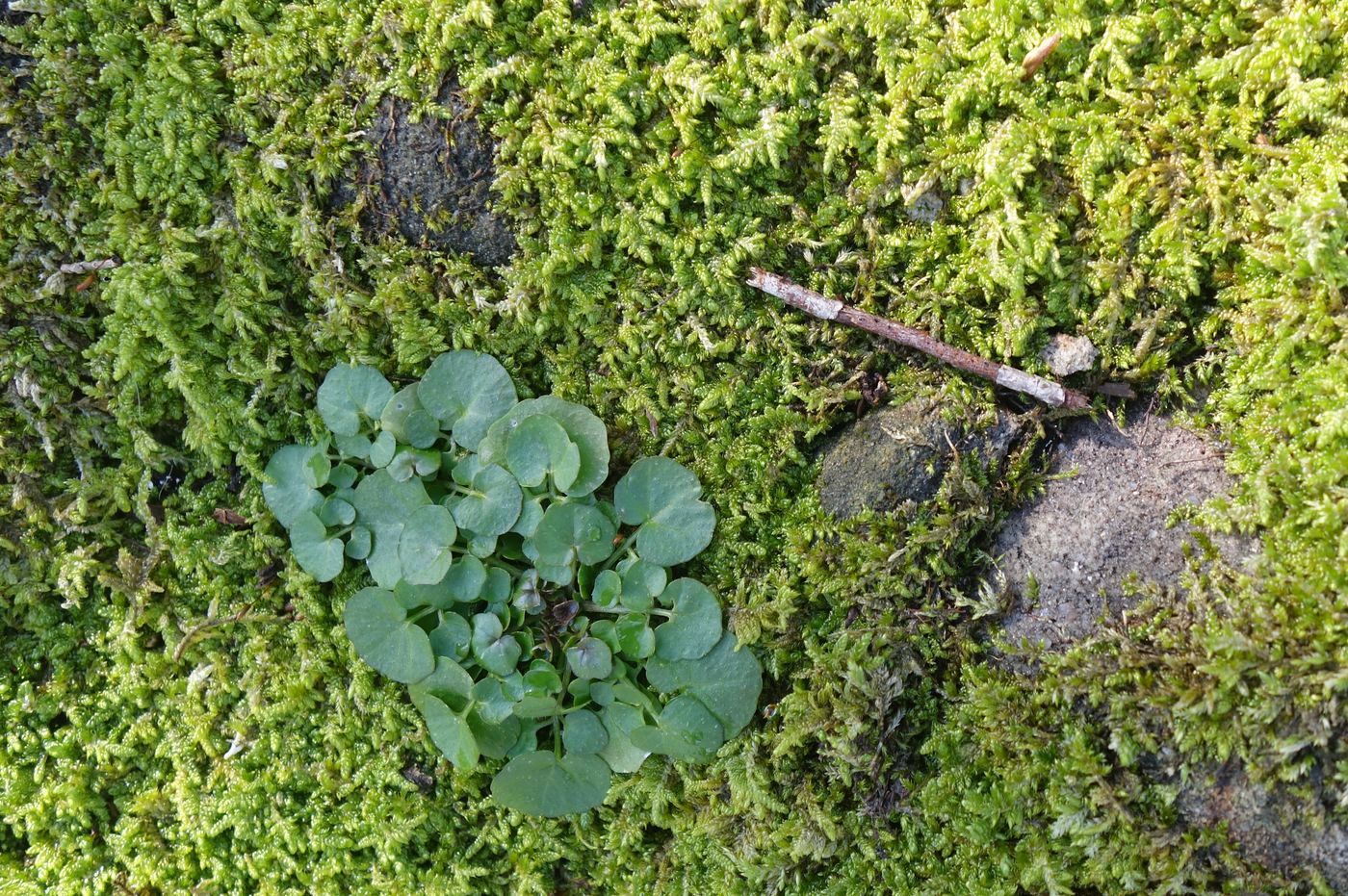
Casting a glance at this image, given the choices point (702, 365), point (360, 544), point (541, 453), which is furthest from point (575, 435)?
point (360, 544)

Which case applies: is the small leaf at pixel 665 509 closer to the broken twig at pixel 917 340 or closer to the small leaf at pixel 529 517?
the small leaf at pixel 529 517

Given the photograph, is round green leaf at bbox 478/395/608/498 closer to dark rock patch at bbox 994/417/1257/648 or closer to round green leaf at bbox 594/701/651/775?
round green leaf at bbox 594/701/651/775

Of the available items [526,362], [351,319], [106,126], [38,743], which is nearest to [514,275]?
[526,362]

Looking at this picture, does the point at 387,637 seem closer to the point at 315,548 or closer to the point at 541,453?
the point at 315,548

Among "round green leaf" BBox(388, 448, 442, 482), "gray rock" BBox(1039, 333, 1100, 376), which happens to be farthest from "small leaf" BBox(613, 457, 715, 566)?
"gray rock" BBox(1039, 333, 1100, 376)

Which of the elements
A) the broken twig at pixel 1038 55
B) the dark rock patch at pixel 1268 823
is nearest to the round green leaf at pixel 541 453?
the broken twig at pixel 1038 55

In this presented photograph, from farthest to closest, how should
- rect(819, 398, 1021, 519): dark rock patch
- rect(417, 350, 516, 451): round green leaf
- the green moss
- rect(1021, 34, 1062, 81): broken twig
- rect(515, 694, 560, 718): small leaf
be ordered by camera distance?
rect(417, 350, 516, 451): round green leaf
rect(515, 694, 560, 718): small leaf
rect(819, 398, 1021, 519): dark rock patch
rect(1021, 34, 1062, 81): broken twig
the green moss

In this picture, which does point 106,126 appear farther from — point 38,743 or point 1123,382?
point 1123,382
